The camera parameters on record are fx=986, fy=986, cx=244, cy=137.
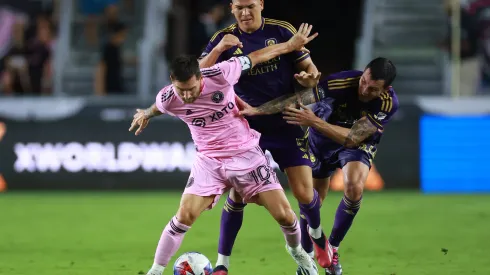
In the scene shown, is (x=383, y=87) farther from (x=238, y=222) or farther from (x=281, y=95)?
(x=238, y=222)

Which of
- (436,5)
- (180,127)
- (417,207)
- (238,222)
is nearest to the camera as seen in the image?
(238,222)

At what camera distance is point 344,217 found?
8.46 m

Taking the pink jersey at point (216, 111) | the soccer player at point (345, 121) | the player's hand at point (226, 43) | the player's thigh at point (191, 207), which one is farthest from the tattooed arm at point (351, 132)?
the player's thigh at point (191, 207)

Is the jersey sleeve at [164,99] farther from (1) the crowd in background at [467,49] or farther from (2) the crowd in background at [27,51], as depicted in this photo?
(2) the crowd in background at [27,51]

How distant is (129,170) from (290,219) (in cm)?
809

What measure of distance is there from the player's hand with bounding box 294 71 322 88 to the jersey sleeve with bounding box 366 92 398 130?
2.49ft

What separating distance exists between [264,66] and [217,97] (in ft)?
2.54

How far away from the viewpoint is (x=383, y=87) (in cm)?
822

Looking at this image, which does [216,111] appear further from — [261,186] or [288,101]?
[288,101]

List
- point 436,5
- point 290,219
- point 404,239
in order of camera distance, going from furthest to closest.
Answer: point 436,5, point 404,239, point 290,219

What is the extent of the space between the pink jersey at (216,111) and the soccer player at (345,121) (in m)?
0.24

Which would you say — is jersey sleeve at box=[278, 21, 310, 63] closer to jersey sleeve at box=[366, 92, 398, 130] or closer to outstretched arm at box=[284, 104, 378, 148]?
outstretched arm at box=[284, 104, 378, 148]

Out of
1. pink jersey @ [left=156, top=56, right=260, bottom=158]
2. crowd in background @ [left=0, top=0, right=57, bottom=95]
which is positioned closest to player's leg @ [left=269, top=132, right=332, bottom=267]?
pink jersey @ [left=156, top=56, right=260, bottom=158]

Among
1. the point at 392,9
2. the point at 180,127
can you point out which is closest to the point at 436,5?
the point at 392,9
